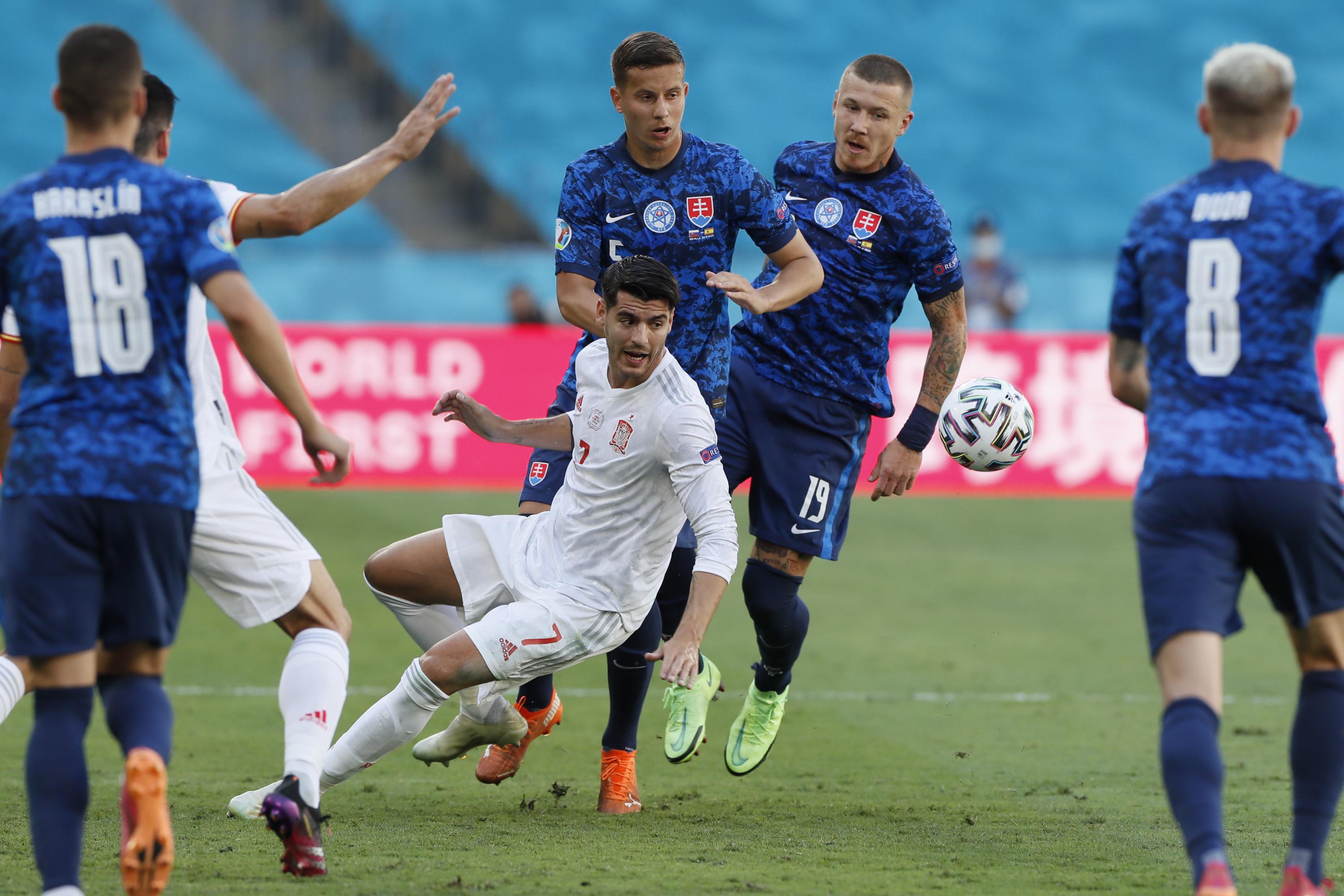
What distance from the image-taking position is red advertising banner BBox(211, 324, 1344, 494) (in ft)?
48.3

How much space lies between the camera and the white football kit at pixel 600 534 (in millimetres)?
5070

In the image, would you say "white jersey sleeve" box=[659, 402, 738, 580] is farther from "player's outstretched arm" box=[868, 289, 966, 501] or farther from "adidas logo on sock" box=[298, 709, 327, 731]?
"player's outstretched arm" box=[868, 289, 966, 501]

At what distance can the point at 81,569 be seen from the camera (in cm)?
383

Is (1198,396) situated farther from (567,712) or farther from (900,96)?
(567,712)

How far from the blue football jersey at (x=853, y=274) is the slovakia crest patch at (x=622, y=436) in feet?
4.41

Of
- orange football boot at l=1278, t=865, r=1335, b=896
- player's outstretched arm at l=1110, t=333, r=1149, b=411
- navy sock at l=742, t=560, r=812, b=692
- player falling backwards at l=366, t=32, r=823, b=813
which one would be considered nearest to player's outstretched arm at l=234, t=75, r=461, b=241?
player falling backwards at l=366, t=32, r=823, b=813

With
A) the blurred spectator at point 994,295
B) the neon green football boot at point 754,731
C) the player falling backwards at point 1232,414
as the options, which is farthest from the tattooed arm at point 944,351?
the blurred spectator at point 994,295

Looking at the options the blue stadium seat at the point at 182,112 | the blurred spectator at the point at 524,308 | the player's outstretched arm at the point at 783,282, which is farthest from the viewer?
the blue stadium seat at the point at 182,112

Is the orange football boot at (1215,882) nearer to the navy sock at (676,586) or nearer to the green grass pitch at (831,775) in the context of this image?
the green grass pitch at (831,775)

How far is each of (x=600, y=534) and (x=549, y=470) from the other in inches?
29.7

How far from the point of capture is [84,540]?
3826 millimetres

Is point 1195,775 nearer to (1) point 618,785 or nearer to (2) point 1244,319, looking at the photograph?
(2) point 1244,319

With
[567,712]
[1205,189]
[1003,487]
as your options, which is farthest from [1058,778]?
[1003,487]

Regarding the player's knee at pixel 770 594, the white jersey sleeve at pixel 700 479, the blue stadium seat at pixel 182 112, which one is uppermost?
the blue stadium seat at pixel 182 112
